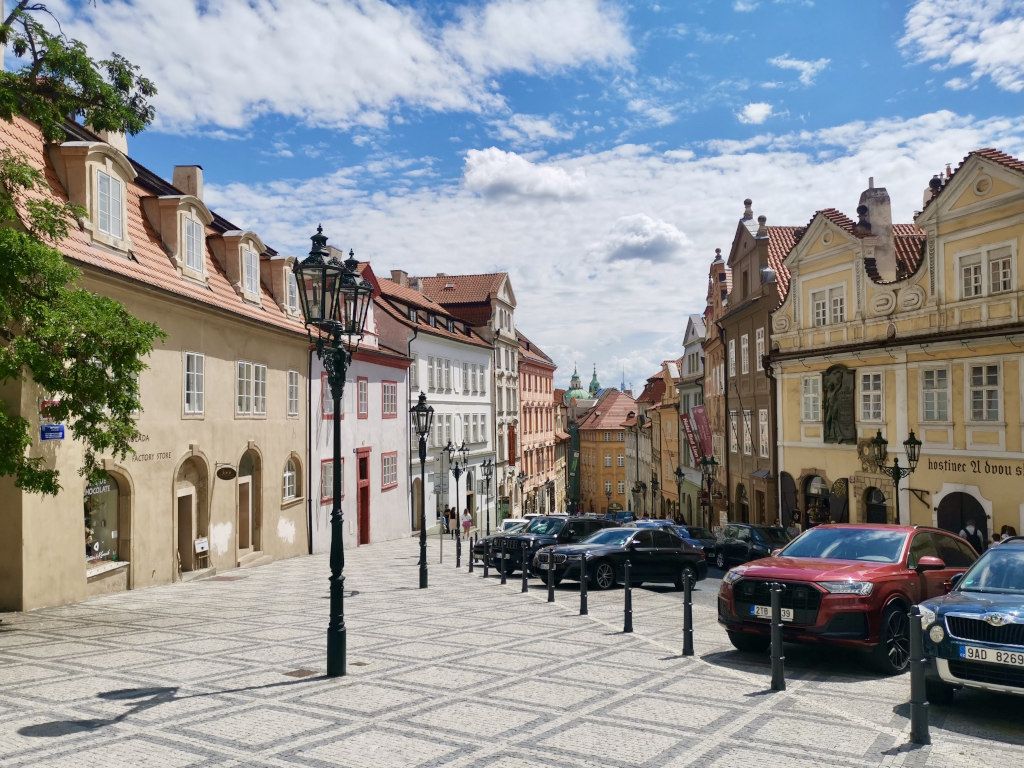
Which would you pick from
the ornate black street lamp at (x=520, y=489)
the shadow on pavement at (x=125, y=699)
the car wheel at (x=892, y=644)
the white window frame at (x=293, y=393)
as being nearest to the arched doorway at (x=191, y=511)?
the white window frame at (x=293, y=393)

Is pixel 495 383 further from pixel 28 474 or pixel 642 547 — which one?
pixel 28 474

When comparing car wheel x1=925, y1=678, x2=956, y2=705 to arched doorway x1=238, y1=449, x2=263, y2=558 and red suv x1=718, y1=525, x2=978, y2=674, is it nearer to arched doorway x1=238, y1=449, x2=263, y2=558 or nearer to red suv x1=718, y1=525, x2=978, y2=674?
red suv x1=718, y1=525, x2=978, y2=674

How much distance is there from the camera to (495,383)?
58.8 metres

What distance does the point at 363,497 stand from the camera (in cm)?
3541

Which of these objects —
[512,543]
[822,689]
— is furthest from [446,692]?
[512,543]

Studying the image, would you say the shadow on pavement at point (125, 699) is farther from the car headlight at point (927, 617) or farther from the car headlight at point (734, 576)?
the car headlight at point (927, 617)

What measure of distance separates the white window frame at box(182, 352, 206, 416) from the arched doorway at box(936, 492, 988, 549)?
20431 millimetres

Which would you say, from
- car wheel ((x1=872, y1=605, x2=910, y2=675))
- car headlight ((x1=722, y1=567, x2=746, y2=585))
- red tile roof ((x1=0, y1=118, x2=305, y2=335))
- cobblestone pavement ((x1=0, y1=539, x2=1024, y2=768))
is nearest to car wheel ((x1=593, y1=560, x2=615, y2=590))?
cobblestone pavement ((x1=0, y1=539, x2=1024, y2=768))

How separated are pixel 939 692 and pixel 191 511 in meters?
17.3

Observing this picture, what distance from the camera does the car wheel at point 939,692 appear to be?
26.5 ft

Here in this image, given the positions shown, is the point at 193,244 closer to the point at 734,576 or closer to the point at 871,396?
the point at 734,576

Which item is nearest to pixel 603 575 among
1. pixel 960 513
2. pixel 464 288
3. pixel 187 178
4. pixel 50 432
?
pixel 50 432

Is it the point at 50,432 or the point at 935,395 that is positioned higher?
the point at 935,395

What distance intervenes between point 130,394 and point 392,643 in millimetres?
5114
